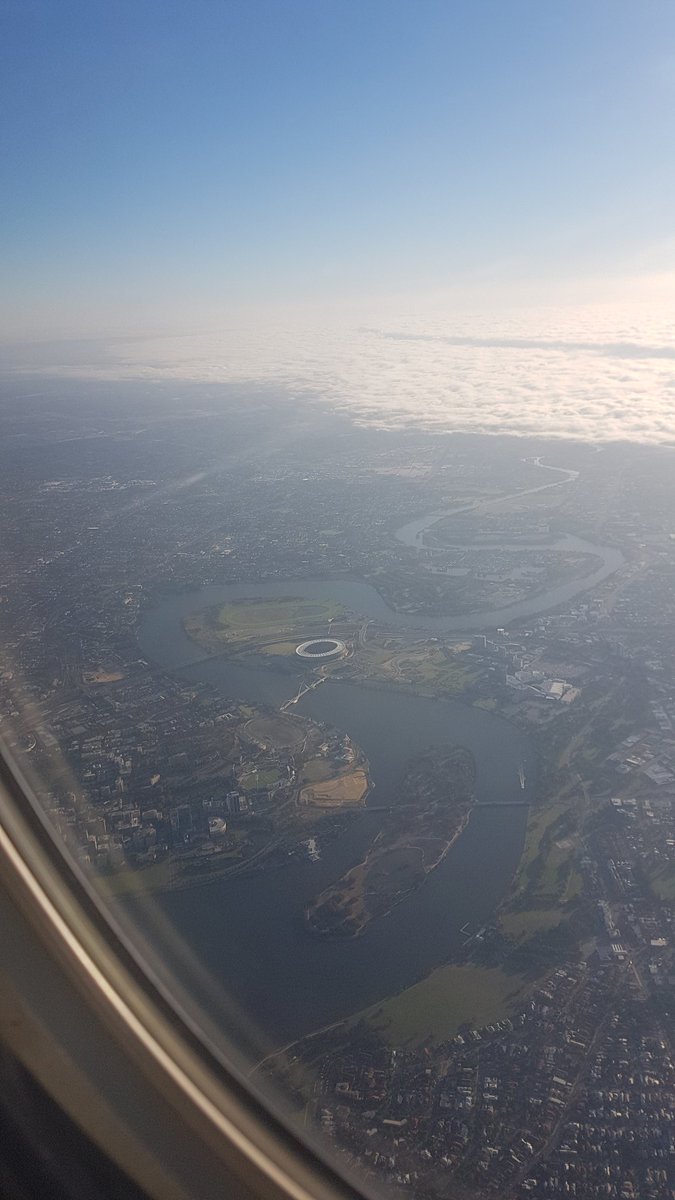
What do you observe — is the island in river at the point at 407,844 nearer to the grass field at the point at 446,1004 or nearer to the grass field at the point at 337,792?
the grass field at the point at 337,792

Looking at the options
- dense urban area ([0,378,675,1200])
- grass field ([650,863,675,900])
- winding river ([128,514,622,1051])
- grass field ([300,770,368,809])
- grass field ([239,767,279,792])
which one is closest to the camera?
dense urban area ([0,378,675,1200])

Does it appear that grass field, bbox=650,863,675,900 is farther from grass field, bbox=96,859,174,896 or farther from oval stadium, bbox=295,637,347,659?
oval stadium, bbox=295,637,347,659

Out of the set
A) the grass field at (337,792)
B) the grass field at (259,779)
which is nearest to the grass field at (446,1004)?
the grass field at (337,792)

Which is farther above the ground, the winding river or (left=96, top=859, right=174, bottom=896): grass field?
(left=96, top=859, right=174, bottom=896): grass field

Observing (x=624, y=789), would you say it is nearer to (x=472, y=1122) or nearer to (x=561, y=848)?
(x=561, y=848)

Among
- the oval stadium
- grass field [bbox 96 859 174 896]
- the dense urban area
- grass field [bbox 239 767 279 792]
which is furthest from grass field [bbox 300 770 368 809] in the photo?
the oval stadium

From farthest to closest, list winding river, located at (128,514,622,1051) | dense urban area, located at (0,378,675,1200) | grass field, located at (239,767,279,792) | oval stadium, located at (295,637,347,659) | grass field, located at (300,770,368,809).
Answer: oval stadium, located at (295,637,347,659)
grass field, located at (300,770,368,809)
grass field, located at (239,767,279,792)
winding river, located at (128,514,622,1051)
dense urban area, located at (0,378,675,1200)
